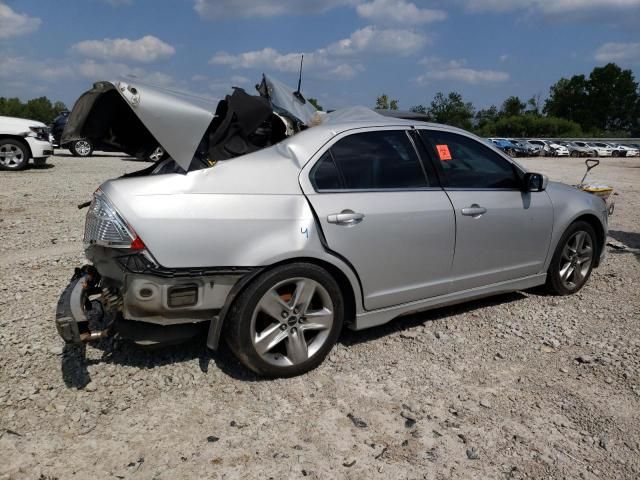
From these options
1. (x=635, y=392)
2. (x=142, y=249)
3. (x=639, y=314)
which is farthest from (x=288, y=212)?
(x=639, y=314)

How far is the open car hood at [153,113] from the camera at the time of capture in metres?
3.03

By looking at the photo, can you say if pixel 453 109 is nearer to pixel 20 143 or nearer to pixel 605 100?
pixel 605 100

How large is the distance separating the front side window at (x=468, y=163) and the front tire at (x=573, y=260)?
0.89 m

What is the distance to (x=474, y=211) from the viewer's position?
396cm

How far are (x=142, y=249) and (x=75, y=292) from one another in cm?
73

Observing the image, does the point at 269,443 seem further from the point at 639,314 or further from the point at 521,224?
the point at 639,314

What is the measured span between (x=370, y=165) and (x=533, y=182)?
1594 mm

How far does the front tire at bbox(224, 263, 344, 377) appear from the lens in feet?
10.3

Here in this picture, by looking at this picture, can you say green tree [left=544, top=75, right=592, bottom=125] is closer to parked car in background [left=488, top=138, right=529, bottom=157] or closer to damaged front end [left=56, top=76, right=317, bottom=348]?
parked car in background [left=488, top=138, right=529, bottom=157]

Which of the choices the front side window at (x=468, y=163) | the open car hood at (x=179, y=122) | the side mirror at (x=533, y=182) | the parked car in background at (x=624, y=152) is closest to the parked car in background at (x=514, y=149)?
the parked car in background at (x=624, y=152)

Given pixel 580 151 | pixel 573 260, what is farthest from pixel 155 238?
pixel 580 151

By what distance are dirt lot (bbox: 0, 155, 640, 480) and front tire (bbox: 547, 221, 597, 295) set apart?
28 centimetres

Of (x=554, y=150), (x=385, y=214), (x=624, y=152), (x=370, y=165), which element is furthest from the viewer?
(x=624, y=152)

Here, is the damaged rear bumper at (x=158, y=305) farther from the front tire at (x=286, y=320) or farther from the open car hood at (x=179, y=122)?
the open car hood at (x=179, y=122)
